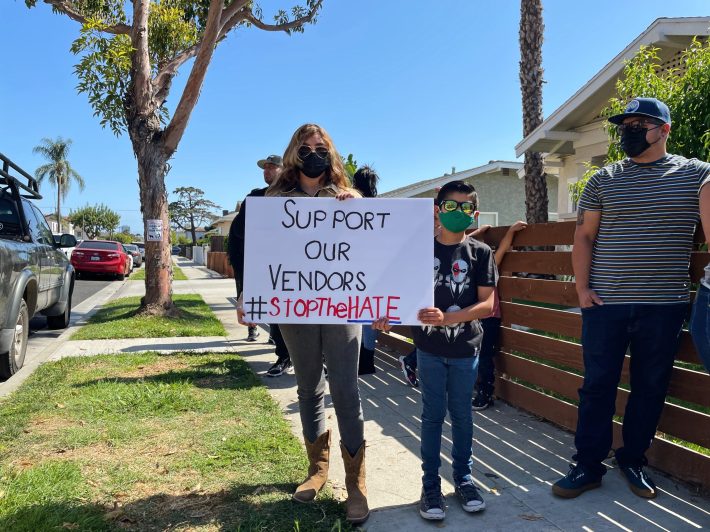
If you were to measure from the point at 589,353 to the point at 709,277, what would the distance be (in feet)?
2.55

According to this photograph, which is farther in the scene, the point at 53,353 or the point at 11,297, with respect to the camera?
the point at 53,353

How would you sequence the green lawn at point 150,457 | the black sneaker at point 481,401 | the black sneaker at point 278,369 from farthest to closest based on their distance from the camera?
the black sneaker at point 278,369
the black sneaker at point 481,401
the green lawn at point 150,457

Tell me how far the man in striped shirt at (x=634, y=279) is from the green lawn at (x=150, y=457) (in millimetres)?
1586

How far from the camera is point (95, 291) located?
16.7m

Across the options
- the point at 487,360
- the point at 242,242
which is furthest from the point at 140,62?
the point at 487,360

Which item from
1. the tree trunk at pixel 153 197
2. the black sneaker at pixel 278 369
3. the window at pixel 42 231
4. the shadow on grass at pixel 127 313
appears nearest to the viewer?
the black sneaker at pixel 278 369

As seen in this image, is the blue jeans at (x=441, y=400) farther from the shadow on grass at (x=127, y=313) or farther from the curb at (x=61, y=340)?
the shadow on grass at (x=127, y=313)

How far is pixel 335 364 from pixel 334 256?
554 mm

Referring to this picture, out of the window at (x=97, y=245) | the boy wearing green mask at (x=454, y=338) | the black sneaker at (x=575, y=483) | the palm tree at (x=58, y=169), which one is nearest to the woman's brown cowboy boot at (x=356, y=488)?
the boy wearing green mask at (x=454, y=338)

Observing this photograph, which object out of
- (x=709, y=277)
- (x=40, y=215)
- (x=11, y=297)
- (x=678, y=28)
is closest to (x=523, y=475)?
(x=709, y=277)

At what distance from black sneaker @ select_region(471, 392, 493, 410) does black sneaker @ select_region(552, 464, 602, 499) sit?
1.45 meters

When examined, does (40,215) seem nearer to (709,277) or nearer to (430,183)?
(709,277)

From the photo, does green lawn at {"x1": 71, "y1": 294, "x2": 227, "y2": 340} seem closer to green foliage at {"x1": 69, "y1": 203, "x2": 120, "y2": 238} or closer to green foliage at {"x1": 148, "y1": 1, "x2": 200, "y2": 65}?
green foliage at {"x1": 148, "y1": 1, "x2": 200, "y2": 65}

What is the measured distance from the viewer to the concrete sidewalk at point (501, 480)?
2.74 meters
